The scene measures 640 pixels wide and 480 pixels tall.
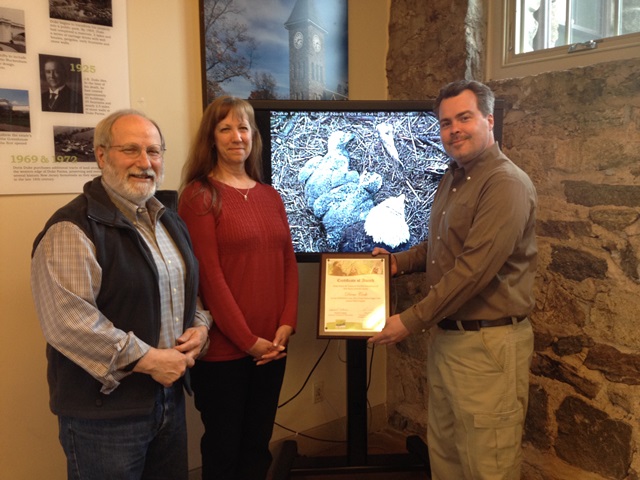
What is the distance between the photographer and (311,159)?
2.21 meters

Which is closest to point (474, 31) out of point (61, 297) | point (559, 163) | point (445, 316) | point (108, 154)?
point (559, 163)

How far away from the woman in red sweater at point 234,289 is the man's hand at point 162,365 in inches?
14.0

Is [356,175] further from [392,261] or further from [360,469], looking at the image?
[360,469]

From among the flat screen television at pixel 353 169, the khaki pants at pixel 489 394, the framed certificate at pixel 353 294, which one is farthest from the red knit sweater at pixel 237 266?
the khaki pants at pixel 489 394

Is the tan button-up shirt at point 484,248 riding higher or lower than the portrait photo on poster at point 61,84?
lower

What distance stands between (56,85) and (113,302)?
990mm

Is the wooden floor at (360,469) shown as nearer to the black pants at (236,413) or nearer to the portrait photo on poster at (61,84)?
the black pants at (236,413)

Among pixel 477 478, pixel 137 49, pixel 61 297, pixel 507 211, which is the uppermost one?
pixel 137 49

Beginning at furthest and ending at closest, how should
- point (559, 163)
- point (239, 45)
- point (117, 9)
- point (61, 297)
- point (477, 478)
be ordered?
point (239, 45) → point (559, 163) → point (117, 9) → point (477, 478) → point (61, 297)

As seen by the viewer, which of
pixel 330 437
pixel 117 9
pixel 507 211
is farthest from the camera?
pixel 330 437

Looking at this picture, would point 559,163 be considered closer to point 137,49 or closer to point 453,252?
point 453,252

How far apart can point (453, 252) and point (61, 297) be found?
124cm

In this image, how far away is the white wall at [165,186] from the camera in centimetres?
189

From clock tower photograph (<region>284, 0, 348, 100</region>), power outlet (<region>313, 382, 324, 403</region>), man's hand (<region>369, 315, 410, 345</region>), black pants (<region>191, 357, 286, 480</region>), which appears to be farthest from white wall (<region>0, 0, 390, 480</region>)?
man's hand (<region>369, 315, 410, 345</region>)
